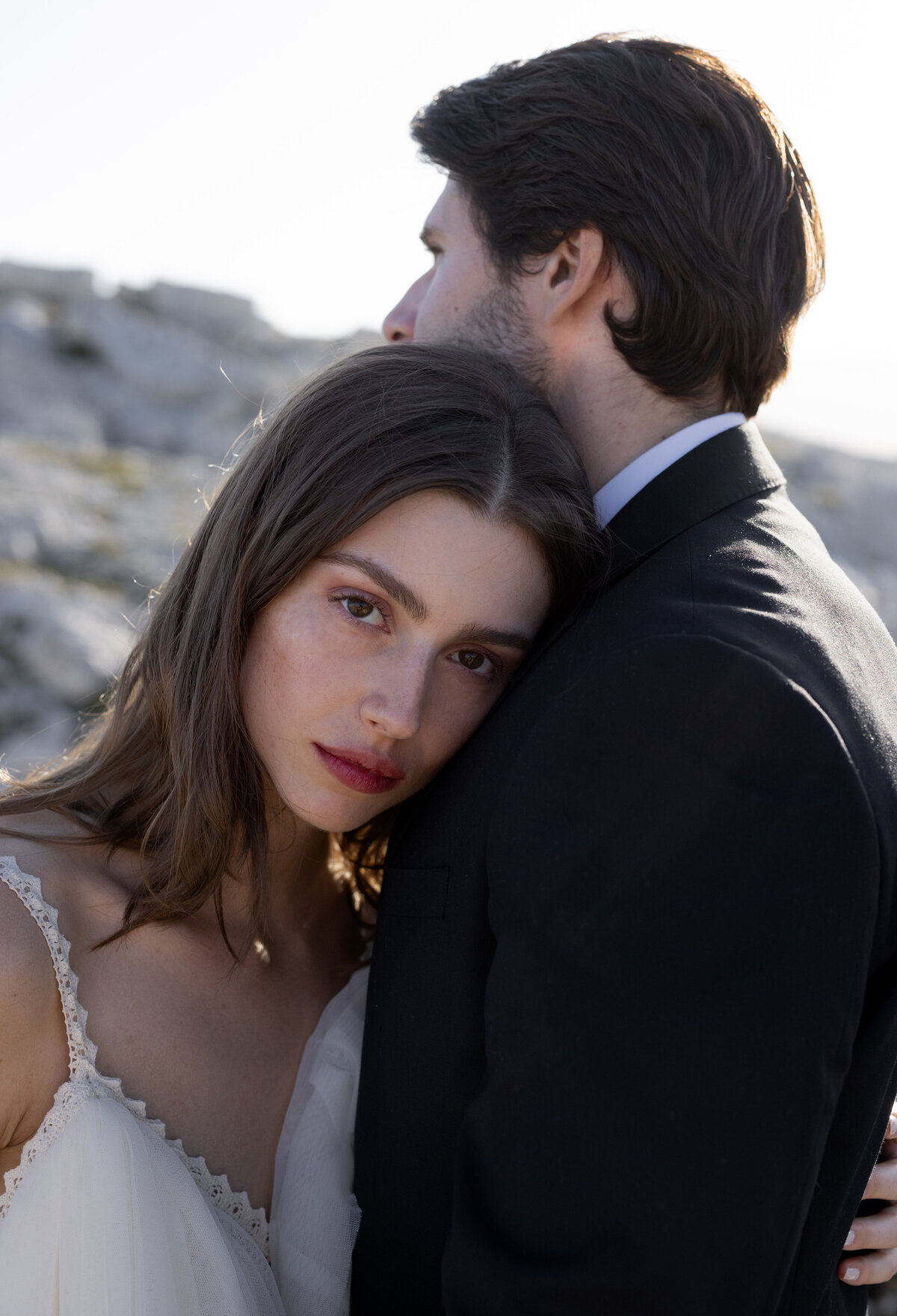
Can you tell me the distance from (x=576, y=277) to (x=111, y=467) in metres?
11.8

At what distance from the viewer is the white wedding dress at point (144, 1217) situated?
1.53 m

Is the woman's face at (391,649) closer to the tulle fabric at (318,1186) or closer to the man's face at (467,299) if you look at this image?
the tulle fabric at (318,1186)

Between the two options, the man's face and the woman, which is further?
the man's face

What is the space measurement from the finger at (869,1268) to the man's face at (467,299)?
5.46 feet

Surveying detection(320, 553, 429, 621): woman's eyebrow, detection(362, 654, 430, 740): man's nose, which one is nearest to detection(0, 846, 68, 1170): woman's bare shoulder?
detection(362, 654, 430, 740): man's nose

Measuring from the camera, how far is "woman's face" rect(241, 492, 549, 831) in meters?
1.71

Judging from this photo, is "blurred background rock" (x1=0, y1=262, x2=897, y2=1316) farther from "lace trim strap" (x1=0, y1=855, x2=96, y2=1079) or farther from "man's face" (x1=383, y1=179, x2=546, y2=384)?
"lace trim strap" (x1=0, y1=855, x2=96, y2=1079)

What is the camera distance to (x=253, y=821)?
198 cm

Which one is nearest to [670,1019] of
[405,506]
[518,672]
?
[518,672]

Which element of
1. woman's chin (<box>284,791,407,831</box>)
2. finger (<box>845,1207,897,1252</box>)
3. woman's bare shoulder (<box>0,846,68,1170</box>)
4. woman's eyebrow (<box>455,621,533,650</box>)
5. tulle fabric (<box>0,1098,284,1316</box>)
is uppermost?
Result: woman's eyebrow (<box>455,621,533,650</box>)

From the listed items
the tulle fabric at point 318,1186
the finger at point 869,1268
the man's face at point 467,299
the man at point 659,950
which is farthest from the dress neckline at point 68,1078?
the man's face at point 467,299

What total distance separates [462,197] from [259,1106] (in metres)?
1.92

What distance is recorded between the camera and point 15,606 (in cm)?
710

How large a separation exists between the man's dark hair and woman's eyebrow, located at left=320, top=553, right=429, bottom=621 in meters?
0.71
